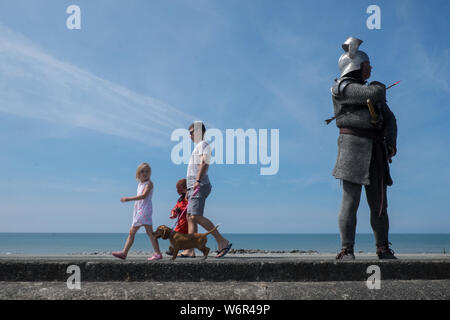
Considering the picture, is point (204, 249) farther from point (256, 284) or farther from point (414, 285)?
point (414, 285)

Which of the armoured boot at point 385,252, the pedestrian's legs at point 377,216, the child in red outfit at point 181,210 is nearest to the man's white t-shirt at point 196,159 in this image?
the child in red outfit at point 181,210

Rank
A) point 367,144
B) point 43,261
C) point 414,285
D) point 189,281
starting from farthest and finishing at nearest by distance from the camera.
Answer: point 367,144 < point 43,261 < point 189,281 < point 414,285

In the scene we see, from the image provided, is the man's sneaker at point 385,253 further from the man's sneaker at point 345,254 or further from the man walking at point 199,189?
the man walking at point 199,189

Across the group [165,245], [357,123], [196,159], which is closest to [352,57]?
[357,123]

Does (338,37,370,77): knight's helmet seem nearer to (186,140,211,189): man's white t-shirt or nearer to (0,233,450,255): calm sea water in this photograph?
(186,140,211,189): man's white t-shirt

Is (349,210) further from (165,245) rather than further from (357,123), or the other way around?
(165,245)

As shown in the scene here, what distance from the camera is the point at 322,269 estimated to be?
2.48m

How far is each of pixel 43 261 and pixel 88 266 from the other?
369 millimetres

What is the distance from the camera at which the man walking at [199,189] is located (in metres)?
4.66

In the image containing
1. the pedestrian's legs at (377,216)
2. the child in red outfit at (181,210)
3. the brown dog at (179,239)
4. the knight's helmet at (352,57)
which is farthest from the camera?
the child in red outfit at (181,210)

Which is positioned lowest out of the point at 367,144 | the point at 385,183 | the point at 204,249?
the point at 204,249

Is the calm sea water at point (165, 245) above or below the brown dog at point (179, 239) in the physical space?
below

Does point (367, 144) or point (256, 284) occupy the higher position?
point (367, 144)
